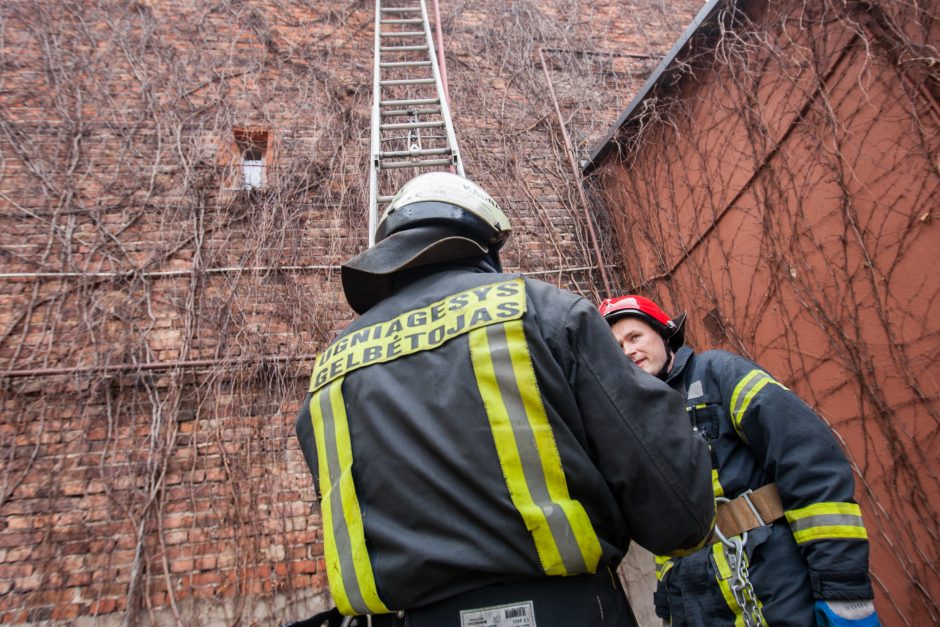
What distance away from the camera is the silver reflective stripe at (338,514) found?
1.05 m

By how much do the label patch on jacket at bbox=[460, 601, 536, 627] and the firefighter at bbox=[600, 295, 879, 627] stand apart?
97 cm

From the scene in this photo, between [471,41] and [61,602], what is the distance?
5471 millimetres

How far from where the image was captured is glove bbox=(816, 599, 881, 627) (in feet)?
4.41

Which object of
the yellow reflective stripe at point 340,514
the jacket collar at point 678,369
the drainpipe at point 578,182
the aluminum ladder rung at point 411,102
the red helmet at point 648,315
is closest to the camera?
the yellow reflective stripe at point 340,514

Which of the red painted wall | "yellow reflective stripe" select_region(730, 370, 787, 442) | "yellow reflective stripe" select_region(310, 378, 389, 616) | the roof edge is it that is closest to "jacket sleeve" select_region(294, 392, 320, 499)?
"yellow reflective stripe" select_region(310, 378, 389, 616)

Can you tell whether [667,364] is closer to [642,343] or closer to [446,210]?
[642,343]

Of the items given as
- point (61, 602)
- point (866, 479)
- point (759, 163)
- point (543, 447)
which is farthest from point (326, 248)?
point (866, 479)

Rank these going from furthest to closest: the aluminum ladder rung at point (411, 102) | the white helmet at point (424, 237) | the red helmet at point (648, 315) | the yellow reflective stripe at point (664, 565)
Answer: the aluminum ladder rung at point (411, 102) < the red helmet at point (648, 315) < the yellow reflective stripe at point (664, 565) < the white helmet at point (424, 237)

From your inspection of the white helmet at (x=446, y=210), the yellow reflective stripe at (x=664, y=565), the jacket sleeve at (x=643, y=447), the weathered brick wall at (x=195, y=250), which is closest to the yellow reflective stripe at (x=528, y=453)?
the jacket sleeve at (x=643, y=447)

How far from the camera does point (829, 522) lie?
1.42 metres

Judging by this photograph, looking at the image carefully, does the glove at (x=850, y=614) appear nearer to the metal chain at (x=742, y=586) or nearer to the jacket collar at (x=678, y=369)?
the metal chain at (x=742, y=586)

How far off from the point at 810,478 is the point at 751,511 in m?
0.21

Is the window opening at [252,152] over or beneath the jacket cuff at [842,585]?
over

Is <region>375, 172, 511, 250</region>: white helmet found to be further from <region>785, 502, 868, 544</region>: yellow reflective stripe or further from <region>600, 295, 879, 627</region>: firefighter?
<region>785, 502, 868, 544</region>: yellow reflective stripe
